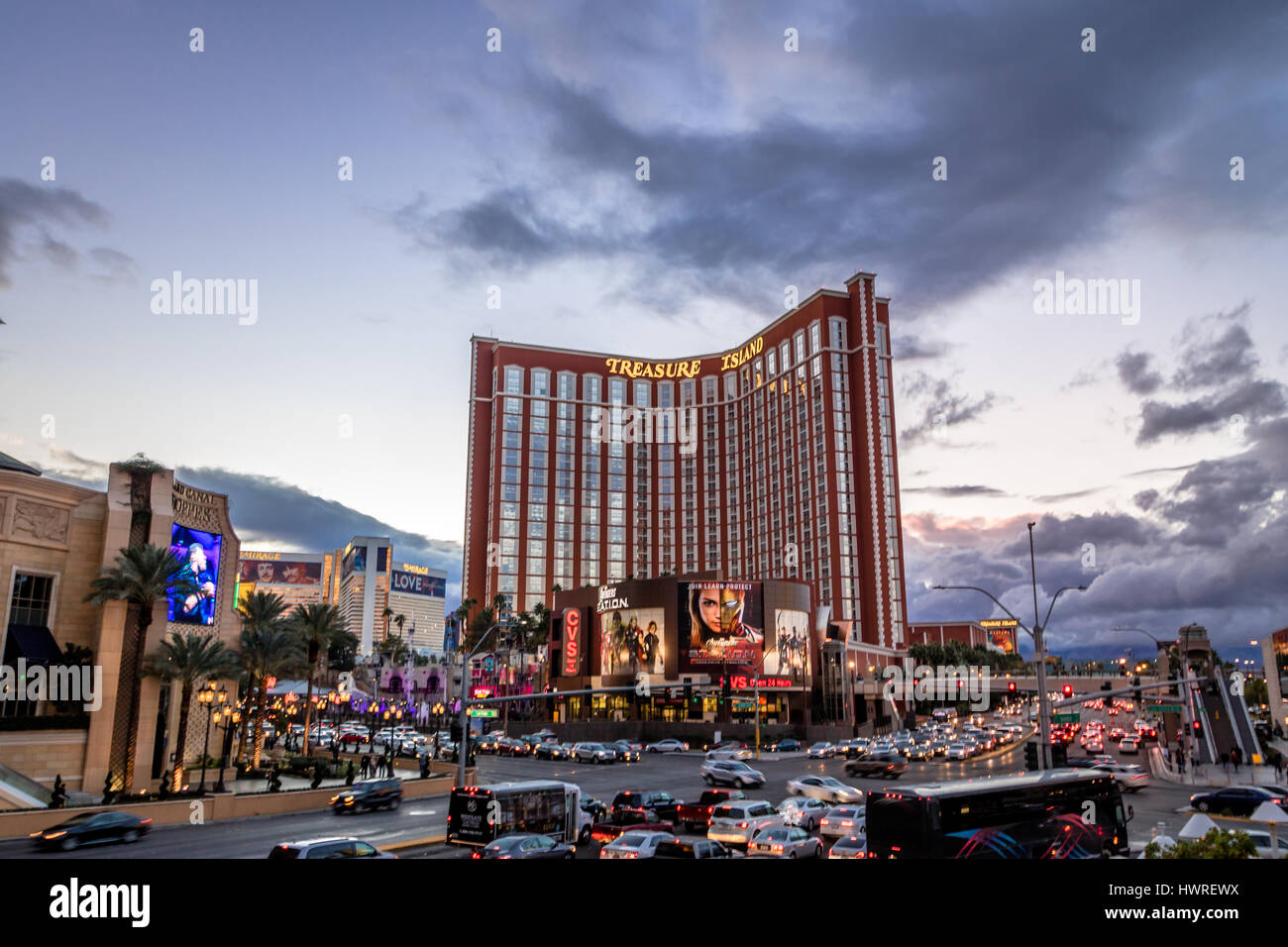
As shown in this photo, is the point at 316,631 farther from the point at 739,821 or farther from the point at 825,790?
the point at 739,821

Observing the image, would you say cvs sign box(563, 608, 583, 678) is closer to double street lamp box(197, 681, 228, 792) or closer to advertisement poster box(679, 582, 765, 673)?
advertisement poster box(679, 582, 765, 673)

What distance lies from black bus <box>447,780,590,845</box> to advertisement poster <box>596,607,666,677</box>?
72.9m

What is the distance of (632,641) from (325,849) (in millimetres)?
85505

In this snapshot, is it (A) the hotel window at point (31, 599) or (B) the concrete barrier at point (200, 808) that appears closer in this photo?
(B) the concrete barrier at point (200, 808)

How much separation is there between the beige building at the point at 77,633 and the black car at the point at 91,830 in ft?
40.7

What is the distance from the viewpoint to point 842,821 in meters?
32.5

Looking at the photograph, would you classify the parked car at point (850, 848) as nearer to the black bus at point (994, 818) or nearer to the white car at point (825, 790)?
the black bus at point (994, 818)

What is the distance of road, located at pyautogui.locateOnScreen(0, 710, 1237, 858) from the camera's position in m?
31.0

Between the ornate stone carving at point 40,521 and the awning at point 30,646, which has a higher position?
the ornate stone carving at point 40,521

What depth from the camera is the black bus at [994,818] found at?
74.2ft

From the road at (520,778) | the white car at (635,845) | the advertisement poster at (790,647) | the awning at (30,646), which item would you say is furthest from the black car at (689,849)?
the advertisement poster at (790,647)
